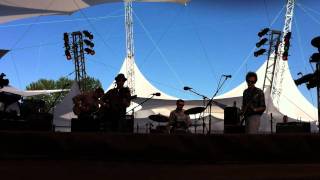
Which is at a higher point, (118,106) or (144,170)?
(118,106)

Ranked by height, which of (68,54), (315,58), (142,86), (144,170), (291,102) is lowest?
(144,170)

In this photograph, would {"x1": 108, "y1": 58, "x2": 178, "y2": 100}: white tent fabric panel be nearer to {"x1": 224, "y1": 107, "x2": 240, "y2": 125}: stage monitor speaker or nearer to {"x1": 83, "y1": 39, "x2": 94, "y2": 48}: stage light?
{"x1": 83, "y1": 39, "x2": 94, "y2": 48}: stage light

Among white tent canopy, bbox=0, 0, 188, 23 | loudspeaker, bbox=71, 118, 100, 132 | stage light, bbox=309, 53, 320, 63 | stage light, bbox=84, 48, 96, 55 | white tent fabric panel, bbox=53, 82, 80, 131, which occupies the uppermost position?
white tent canopy, bbox=0, 0, 188, 23

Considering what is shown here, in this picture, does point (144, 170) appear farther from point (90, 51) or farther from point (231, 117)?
point (90, 51)

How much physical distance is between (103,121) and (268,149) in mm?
5004

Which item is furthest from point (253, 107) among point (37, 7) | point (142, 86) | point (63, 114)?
point (142, 86)

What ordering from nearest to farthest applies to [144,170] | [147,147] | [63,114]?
1. [144,170]
2. [147,147]
3. [63,114]

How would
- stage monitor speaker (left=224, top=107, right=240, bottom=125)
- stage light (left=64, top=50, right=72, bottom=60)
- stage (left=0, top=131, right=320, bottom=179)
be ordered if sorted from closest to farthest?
stage (left=0, top=131, right=320, bottom=179) < stage monitor speaker (left=224, top=107, right=240, bottom=125) < stage light (left=64, top=50, right=72, bottom=60)

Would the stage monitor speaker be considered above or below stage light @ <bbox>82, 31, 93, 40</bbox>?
below

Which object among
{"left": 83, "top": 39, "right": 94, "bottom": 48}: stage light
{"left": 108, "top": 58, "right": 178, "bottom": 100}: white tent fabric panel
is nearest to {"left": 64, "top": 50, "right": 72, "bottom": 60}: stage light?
{"left": 83, "top": 39, "right": 94, "bottom": 48}: stage light

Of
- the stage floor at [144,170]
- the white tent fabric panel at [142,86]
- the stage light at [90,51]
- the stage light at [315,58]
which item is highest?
the stage light at [90,51]

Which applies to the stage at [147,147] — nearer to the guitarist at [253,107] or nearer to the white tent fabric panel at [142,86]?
the guitarist at [253,107]

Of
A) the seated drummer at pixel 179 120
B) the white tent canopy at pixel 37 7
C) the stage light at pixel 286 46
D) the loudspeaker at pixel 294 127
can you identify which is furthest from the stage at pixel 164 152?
the stage light at pixel 286 46

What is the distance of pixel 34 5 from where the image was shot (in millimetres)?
15656
